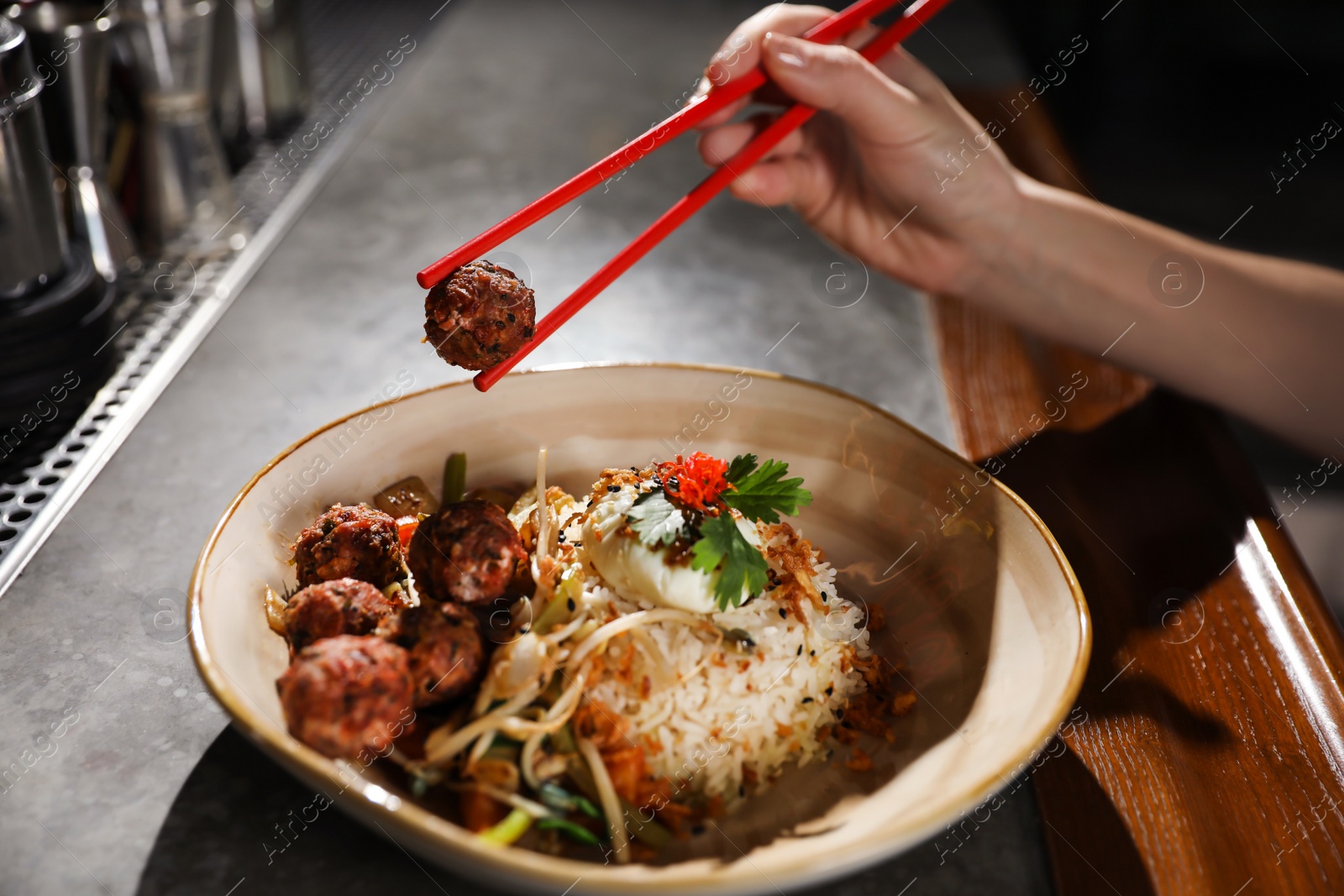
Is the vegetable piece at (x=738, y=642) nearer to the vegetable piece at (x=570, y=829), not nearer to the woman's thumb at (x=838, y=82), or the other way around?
the vegetable piece at (x=570, y=829)

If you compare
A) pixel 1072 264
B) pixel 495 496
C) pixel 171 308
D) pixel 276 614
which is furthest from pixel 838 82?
pixel 171 308

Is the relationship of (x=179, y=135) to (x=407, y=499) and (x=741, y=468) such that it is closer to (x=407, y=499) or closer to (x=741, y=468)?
(x=407, y=499)

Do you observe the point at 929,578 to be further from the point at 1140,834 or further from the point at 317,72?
the point at 317,72

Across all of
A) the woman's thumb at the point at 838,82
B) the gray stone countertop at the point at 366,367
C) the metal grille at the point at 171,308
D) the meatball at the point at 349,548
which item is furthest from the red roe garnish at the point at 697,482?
the metal grille at the point at 171,308

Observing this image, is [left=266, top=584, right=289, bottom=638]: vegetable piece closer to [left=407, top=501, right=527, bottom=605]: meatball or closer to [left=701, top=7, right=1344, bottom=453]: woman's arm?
[left=407, top=501, right=527, bottom=605]: meatball

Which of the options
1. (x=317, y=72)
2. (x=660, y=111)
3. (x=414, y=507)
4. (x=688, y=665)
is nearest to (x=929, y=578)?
(x=688, y=665)
